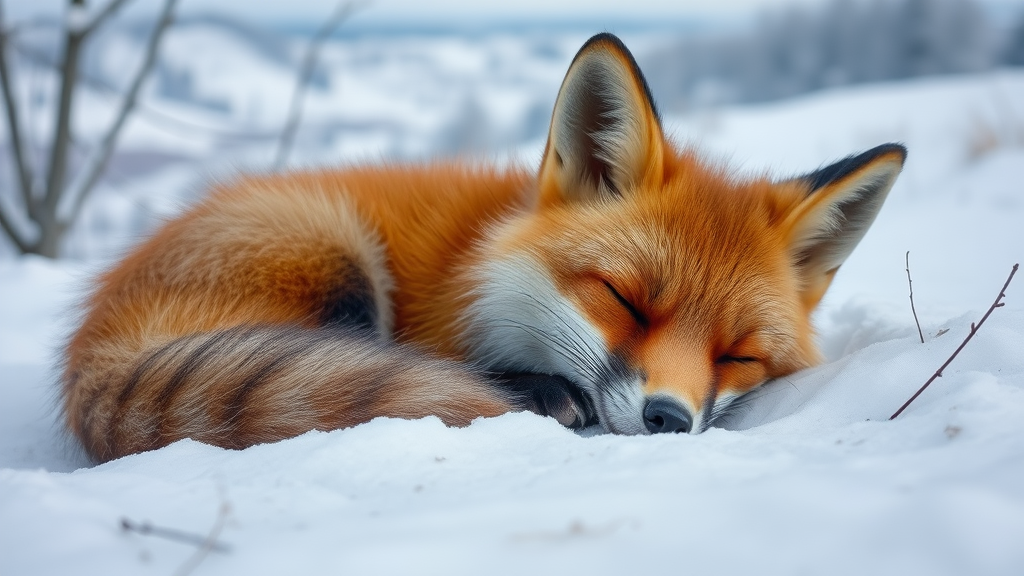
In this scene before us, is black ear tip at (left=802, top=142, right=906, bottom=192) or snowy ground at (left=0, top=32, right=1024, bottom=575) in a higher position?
black ear tip at (left=802, top=142, right=906, bottom=192)

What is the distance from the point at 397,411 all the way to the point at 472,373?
316 mm

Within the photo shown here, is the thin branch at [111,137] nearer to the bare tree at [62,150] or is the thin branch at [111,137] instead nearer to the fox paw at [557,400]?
the bare tree at [62,150]

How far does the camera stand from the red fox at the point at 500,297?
150 centimetres

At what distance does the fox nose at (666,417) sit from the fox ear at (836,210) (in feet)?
2.46

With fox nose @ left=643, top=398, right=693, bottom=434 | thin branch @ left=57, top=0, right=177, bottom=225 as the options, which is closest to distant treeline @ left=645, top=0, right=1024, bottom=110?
thin branch @ left=57, top=0, right=177, bottom=225

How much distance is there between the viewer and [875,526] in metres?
0.87

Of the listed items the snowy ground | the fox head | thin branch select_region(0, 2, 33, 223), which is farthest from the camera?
thin branch select_region(0, 2, 33, 223)

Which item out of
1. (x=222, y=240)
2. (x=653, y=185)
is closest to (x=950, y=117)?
(x=653, y=185)

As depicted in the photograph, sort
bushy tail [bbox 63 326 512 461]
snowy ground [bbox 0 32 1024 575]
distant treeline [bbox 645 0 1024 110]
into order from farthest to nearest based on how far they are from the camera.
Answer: distant treeline [bbox 645 0 1024 110] → bushy tail [bbox 63 326 512 461] → snowy ground [bbox 0 32 1024 575]

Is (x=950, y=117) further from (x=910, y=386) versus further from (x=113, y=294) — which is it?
(x=113, y=294)

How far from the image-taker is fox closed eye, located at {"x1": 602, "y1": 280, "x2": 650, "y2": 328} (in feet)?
5.75

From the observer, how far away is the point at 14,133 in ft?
13.4

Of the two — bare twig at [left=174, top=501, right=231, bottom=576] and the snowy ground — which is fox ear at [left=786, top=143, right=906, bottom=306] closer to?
the snowy ground

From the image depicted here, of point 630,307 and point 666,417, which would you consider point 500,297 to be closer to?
point 630,307
